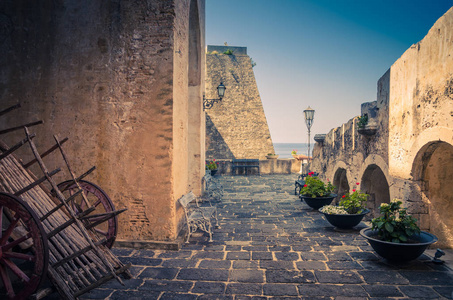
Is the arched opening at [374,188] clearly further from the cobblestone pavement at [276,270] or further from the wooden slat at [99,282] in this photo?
the wooden slat at [99,282]

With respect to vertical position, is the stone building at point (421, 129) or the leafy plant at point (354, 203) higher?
the stone building at point (421, 129)

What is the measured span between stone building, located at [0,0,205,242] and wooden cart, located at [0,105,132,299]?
0.67 meters

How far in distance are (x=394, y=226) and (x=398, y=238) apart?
16cm

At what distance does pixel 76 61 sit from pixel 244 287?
4.24 m

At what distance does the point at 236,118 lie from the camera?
1020 inches

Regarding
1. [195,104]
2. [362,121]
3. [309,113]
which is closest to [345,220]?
[362,121]

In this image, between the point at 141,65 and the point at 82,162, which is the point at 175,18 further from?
the point at 82,162

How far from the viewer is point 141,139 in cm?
455

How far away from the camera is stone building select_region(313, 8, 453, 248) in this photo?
4281mm

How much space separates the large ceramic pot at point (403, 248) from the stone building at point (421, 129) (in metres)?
1.44

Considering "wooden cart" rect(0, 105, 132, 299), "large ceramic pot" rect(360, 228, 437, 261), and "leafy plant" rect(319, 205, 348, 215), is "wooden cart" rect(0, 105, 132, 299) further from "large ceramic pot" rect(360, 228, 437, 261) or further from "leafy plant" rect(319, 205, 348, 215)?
"leafy plant" rect(319, 205, 348, 215)

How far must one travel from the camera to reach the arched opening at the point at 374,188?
7.40m

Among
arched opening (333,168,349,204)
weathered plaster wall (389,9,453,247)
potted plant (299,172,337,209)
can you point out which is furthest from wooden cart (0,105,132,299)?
arched opening (333,168,349,204)

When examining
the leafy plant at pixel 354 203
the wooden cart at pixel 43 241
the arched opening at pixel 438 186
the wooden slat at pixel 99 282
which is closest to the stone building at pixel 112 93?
the wooden cart at pixel 43 241
